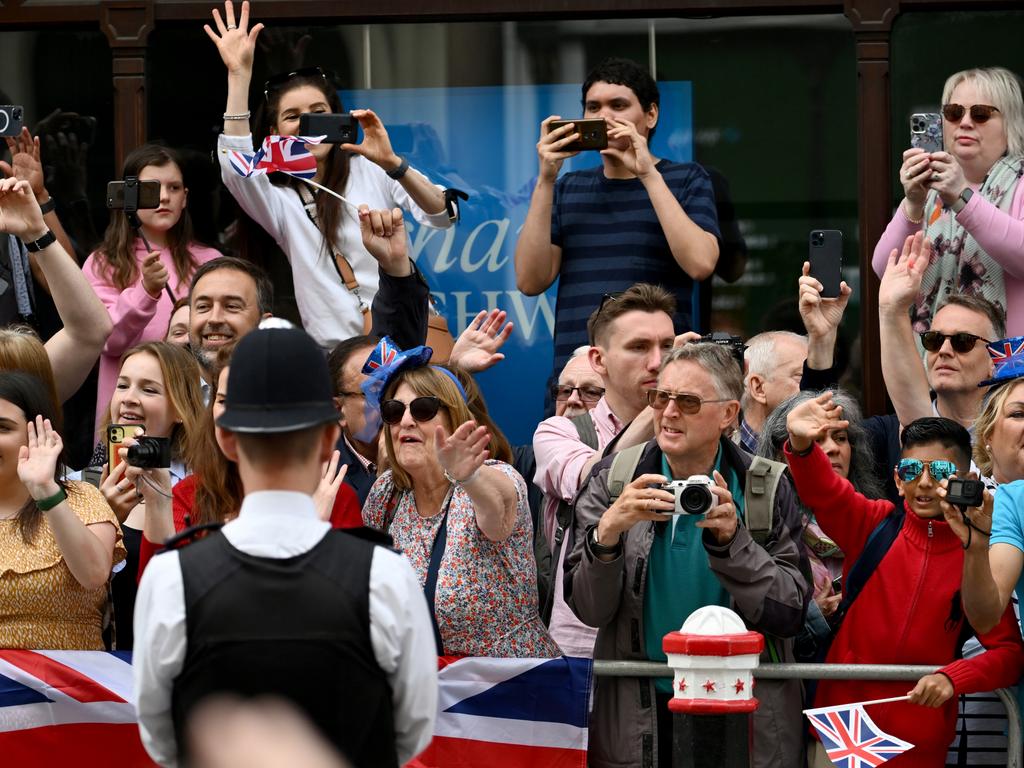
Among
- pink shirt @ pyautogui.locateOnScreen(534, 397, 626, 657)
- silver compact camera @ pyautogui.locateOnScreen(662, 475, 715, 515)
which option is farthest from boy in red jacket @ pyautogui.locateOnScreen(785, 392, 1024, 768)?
pink shirt @ pyautogui.locateOnScreen(534, 397, 626, 657)

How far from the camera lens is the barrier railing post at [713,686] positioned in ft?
17.8

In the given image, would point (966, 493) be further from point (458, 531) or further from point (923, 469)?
point (458, 531)

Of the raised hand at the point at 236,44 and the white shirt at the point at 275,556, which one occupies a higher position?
the raised hand at the point at 236,44

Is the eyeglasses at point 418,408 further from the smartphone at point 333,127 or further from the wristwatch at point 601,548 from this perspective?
the smartphone at point 333,127

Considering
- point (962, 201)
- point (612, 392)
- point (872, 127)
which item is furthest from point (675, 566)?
point (872, 127)

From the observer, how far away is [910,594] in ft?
20.6

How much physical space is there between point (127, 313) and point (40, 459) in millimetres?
2004

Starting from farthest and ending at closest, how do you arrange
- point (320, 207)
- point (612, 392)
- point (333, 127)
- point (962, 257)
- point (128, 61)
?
1. point (128, 61)
2. point (320, 207)
3. point (333, 127)
4. point (962, 257)
5. point (612, 392)

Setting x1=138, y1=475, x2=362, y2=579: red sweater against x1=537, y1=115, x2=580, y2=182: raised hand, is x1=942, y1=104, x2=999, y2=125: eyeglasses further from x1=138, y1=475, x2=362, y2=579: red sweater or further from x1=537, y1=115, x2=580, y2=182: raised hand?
x1=138, y1=475, x2=362, y2=579: red sweater

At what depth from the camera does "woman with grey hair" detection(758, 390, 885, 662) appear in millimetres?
6953

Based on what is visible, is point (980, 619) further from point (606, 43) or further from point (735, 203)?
point (606, 43)

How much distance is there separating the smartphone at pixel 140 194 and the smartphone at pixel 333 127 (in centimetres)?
74

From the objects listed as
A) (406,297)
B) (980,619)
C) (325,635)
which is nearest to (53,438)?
(406,297)

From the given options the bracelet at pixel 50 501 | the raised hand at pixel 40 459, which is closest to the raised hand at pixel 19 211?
the raised hand at pixel 40 459
